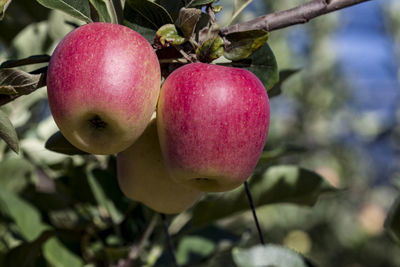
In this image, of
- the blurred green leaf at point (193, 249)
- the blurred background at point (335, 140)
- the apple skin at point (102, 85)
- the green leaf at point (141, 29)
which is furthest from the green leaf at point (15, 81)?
the blurred background at point (335, 140)

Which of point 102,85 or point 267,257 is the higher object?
point 102,85

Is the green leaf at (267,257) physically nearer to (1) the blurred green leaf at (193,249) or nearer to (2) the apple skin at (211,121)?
(2) the apple skin at (211,121)

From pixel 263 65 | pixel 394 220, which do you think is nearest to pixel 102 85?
pixel 263 65

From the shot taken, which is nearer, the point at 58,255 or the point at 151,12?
the point at 151,12

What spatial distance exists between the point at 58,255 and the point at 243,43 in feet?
1.90

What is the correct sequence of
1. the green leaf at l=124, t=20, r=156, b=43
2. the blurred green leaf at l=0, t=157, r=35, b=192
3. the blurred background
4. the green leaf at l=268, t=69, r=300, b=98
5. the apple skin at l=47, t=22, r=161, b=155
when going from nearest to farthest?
the apple skin at l=47, t=22, r=161, b=155, the green leaf at l=124, t=20, r=156, b=43, the green leaf at l=268, t=69, r=300, b=98, the blurred green leaf at l=0, t=157, r=35, b=192, the blurred background

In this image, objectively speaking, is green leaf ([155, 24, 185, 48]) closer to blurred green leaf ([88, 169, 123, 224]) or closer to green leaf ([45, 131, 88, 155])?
green leaf ([45, 131, 88, 155])

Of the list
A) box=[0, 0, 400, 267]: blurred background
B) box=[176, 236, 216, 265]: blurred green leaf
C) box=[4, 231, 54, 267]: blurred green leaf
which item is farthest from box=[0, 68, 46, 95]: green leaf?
box=[0, 0, 400, 267]: blurred background

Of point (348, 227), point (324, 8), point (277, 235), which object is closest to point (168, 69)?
point (324, 8)

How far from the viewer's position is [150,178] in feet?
2.27

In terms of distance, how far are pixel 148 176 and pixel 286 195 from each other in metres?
0.34

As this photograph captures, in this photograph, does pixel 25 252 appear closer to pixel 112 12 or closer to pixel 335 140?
pixel 112 12

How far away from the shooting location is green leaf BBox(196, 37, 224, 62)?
1.91ft

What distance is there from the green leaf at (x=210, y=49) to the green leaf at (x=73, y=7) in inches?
5.9
